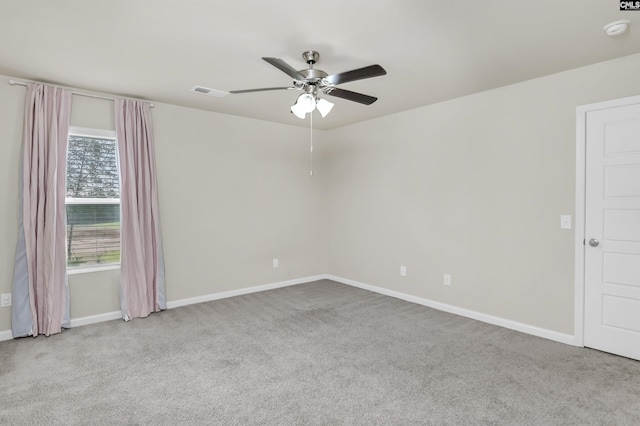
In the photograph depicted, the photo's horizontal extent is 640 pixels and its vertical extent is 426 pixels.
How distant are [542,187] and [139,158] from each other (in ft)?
13.9

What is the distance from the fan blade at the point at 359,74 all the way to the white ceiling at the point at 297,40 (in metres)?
0.30

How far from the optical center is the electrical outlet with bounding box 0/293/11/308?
347 centimetres

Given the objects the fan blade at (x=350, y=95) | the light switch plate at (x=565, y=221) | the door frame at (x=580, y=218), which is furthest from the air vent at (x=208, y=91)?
the light switch plate at (x=565, y=221)

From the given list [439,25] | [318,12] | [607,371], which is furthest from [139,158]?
[607,371]

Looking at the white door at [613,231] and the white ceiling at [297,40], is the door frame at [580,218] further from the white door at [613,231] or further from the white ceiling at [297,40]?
the white ceiling at [297,40]

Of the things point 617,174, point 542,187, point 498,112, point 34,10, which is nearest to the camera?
point 34,10

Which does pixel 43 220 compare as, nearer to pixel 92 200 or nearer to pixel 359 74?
pixel 92 200

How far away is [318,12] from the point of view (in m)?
2.26

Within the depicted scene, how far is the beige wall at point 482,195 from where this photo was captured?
10.9 feet

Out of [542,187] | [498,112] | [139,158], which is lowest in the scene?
[542,187]

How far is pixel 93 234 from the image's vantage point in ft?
13.2

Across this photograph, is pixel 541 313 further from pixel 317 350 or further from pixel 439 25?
pixel 439 25

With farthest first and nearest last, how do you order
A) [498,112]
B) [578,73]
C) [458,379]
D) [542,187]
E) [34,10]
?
[498,112], [542,187], [578,73], [458,379], [34,10]

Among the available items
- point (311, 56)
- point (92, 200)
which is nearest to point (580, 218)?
point (311, 56)
